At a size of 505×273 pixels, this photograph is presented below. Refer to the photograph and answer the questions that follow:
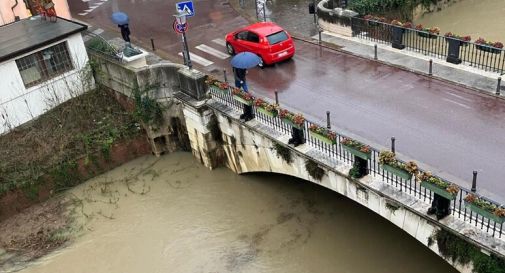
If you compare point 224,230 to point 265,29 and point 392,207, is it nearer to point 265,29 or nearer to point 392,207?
point 392,207

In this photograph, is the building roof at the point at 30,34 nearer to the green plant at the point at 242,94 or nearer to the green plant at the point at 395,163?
the green plant at the point at 242,94

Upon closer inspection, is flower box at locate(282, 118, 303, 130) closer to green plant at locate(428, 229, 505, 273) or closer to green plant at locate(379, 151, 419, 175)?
green plant at locate(379, 151, 419, 175)

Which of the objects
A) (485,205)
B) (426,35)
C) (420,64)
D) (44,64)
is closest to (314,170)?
(485,205)

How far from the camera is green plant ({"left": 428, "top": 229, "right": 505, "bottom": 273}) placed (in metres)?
11.5

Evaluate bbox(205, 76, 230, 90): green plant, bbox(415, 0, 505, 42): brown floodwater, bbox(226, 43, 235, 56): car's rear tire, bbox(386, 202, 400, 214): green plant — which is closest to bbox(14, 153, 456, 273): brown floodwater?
bbox(386, 202, 400, 214): green plant

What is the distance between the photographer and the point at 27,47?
68.2ft

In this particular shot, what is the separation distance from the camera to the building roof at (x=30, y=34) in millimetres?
20766

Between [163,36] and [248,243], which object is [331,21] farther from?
[248,243]

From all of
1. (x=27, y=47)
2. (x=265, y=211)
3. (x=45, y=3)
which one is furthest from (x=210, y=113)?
(x=45, y=3)

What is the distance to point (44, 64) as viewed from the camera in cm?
2194

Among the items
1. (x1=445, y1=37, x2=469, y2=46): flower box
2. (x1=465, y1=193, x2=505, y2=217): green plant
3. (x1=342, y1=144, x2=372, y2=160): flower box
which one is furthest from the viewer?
(x1=445, y1=37, x2=469, y2=46): flower box

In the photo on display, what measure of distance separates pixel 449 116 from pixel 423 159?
9.57 feet

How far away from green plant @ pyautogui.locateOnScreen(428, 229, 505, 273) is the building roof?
16.7m

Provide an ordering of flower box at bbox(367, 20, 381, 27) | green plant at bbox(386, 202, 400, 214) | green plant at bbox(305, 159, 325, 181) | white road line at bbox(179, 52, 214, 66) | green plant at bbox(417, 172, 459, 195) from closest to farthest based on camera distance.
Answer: green plant at bbox(417, 172, 459, 195) < green plant at bbox(386, 202, 400, 214) < green plant at bbox(305, 159, 325, 181) < flower box at bbox(367, 20, 381, 27) < white road line at bbox(179, 52, 214, 66)
